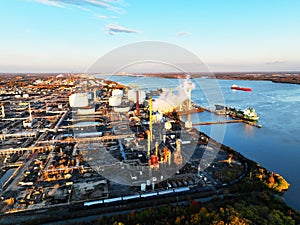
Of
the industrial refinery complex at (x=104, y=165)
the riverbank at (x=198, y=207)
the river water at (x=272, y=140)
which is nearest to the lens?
the riverbank at (x=198, y=207)

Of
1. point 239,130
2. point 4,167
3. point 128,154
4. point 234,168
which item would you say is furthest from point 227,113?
point 4,167

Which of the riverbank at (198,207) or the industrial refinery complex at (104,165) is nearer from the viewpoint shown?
the riverbank at (198,207)

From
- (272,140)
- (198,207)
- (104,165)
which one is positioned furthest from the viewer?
(272,140)

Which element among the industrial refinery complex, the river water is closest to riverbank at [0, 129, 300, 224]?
the industrial refinery complex

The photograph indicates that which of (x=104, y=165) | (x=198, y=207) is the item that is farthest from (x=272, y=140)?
(x=104, y=165)

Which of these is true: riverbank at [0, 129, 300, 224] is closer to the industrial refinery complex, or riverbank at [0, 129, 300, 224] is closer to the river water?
the industrial refinery complex

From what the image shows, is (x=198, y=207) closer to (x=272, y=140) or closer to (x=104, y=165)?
(x=104, y=165)

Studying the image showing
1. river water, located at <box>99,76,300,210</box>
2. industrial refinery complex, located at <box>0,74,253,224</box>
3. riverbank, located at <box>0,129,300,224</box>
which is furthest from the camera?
river water, located at <box>99,76,300,210</box>

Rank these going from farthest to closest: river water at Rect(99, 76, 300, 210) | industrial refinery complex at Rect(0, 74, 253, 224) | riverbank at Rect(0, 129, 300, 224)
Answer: river water at Rect(99, 76, 300, 210) < industrial refinery complex at Rect(0, 74, 253, 224) < riverbank at Rect(0, 129, 300, 224)

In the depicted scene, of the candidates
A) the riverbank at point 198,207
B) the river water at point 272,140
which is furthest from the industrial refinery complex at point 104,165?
the river water at point 272,140

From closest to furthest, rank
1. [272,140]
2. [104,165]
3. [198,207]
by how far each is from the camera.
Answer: [198,207] → [104,165] → [272,140]

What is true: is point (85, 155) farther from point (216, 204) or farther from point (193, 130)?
point (193, 130)

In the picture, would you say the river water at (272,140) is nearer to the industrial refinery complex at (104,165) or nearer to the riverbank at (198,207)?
the riverbank at (198,207)
